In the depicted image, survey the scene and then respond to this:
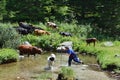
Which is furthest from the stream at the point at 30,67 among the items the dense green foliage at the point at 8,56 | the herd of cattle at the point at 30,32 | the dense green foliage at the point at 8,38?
the dense green foliage at the point at 8,38

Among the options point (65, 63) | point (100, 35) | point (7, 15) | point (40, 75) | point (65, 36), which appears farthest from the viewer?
point (7, 15)

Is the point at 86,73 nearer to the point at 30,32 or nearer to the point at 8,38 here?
the point at 8,38

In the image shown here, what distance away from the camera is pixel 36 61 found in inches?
1000

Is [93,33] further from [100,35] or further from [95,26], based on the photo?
[95,26]

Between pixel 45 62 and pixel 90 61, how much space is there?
3.19m

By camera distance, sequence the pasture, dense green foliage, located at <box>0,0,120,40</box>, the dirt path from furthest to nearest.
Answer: dense green foliage, located at <box>0,0,120,40</box> < the pasture < the dirt path

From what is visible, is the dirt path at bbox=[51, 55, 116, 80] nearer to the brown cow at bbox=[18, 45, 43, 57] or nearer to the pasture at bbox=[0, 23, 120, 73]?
the pasture at bbox=[0, 23, 120, 73]

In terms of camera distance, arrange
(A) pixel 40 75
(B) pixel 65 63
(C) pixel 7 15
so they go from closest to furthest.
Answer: (A) pixel 40 75 → (B) pixel 65 63 → (C) pixel 7 15

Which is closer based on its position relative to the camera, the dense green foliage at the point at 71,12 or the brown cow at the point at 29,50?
the brown cow at the point at 29,50

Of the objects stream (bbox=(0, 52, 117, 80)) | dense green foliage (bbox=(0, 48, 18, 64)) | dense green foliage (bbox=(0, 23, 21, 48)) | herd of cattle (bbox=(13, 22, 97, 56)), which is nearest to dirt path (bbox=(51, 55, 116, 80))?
stream (bbox=(0, 52, 117, 80))

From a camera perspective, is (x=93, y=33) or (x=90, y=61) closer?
(x=90, y=61)

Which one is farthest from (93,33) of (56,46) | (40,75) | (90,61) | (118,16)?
(40,75)

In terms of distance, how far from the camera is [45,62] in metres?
25.1

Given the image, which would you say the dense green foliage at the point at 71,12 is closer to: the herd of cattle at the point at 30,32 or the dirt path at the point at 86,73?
the herd of cattle at the point at 30,32
